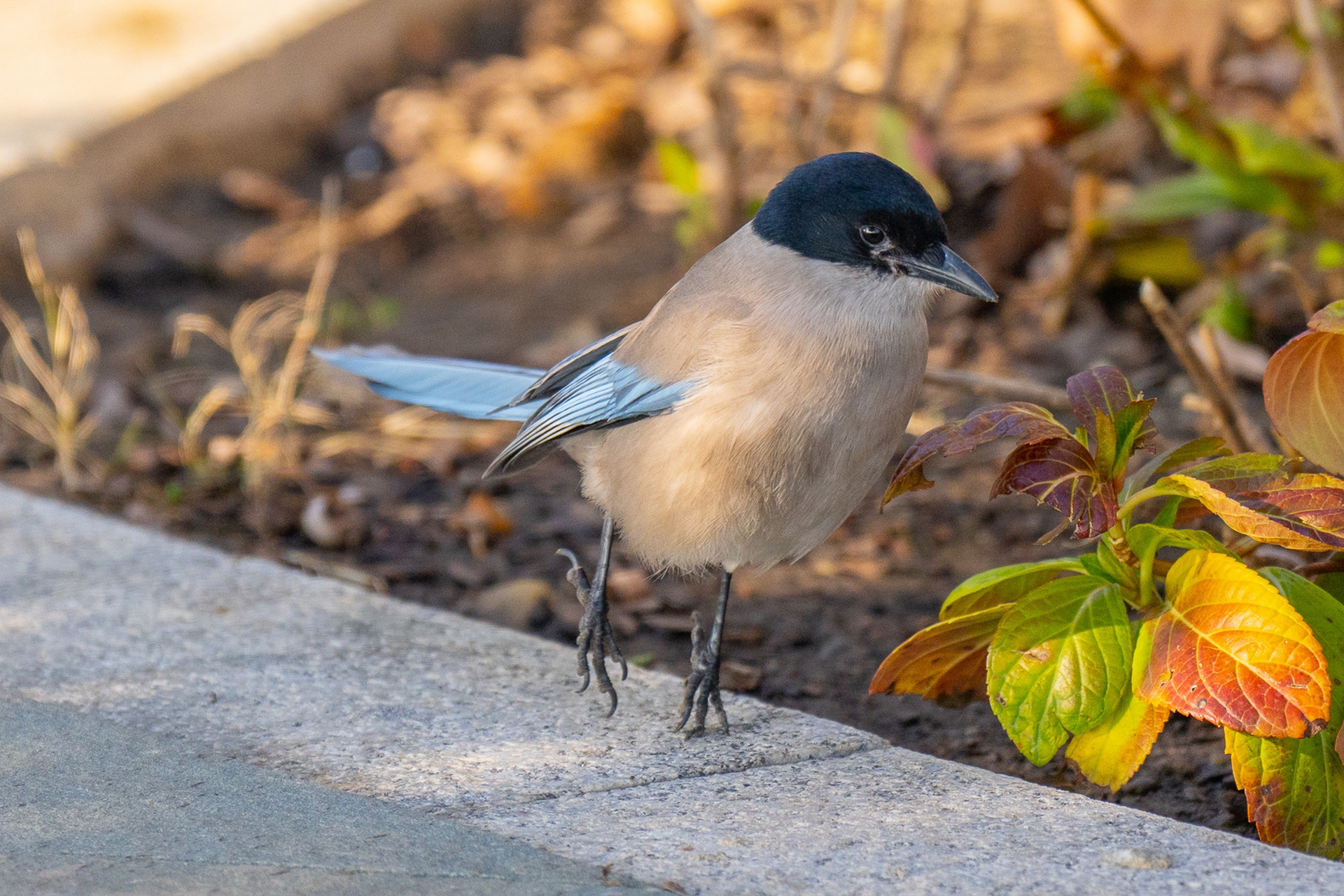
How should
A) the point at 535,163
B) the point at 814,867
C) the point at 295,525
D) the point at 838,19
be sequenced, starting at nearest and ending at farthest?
the point at 814,867
the point at 295,525
the point at 838,19
the point at 535,163

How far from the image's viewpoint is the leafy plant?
7.22ft

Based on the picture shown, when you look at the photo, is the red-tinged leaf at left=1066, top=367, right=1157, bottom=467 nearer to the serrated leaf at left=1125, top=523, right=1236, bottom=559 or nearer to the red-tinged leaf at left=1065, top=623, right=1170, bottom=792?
the serrated leaf at left=1125, top=523, right=1236, bottom=559

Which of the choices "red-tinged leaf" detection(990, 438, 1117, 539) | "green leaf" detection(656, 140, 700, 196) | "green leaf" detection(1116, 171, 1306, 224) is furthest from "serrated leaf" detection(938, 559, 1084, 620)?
"green leaf" detection(656, 140, 700, 196)

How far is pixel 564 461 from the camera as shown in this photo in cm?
478

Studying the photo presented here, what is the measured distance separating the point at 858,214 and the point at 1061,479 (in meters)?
0.62

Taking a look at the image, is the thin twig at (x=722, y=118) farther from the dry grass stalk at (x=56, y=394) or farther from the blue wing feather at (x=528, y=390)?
the dry grass stalk at (x=56, y=394)

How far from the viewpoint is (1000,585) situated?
8.37 feet

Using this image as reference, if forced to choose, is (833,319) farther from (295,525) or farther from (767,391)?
(295,525)

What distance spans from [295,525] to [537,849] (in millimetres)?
2004

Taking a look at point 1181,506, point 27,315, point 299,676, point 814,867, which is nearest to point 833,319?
point 1181,506

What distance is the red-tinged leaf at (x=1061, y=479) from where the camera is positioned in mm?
2357

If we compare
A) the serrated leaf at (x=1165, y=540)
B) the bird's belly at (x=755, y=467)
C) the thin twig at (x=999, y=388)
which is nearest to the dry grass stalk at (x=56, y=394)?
the bird's belly at (x=755, y=467)

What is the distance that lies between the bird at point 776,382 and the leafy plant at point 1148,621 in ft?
0.66

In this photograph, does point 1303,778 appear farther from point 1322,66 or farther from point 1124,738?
point 1322,66
